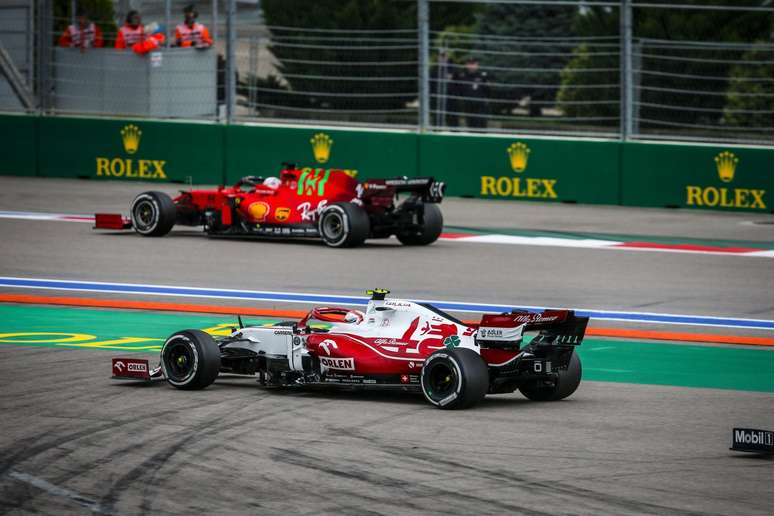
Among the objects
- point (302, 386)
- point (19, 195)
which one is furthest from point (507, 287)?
point (19, 195)

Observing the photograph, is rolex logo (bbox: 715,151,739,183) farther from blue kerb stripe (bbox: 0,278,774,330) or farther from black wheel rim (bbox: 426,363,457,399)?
black wheel rim (bbox: 426,363,457,399)

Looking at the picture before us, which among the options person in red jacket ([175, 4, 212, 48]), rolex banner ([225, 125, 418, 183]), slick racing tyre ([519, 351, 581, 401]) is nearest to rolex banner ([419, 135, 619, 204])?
rolex banner ([225, 125, 418, 183])

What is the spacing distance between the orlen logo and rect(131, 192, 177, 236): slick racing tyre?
1010 centimetres

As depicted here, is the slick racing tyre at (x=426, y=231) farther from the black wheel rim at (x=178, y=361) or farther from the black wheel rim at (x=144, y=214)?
the black wheel rim at (x=178, y=361)

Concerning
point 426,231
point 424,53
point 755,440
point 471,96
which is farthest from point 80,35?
point 755,440

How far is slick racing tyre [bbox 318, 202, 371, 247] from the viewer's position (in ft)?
63.5

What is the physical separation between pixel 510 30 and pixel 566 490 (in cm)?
3527

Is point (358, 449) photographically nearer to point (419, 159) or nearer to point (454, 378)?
point (454, 378)

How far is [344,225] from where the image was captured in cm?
1938

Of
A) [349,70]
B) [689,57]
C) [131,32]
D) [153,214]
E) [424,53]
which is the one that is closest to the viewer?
[153,214]

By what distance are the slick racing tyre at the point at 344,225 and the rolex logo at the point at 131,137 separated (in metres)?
9.07

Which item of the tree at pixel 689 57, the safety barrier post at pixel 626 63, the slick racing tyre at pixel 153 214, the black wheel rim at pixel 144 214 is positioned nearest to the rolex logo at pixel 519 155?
the safety barrier post at pixel 626 63

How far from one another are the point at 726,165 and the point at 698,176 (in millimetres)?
501

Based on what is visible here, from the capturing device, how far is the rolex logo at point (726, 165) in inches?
950
